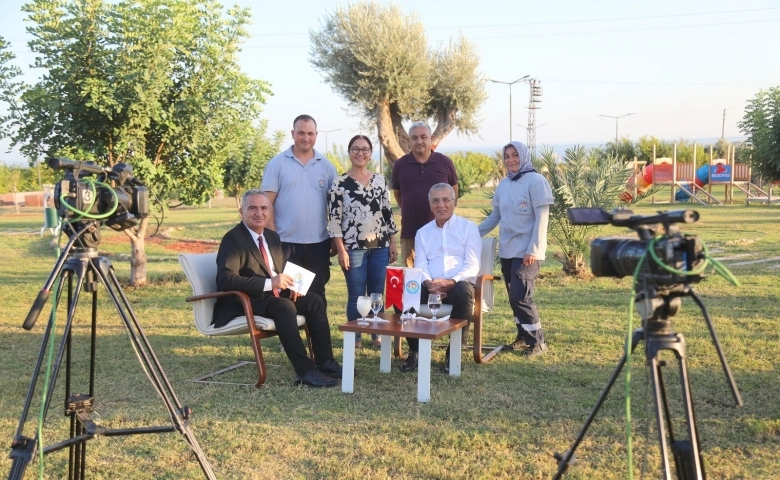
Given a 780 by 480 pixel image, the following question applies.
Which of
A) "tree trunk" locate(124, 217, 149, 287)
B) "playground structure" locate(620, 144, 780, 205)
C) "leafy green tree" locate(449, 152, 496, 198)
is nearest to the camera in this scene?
"tree trunk" locate(124, 217, 149, 287)

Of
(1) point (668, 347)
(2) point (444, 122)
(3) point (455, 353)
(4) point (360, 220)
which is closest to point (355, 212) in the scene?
(4) point (360, 220)

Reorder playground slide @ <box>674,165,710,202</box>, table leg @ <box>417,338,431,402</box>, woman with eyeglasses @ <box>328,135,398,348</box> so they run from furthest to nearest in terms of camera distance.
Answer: playground slide @ <box>674,165,710,202</box>, woman with eyeglasses @ <box>328,135,398,348</box>, table leg @ <box>417,338,431,402</box>

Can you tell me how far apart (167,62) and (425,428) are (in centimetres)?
631

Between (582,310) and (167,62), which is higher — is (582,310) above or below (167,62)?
below

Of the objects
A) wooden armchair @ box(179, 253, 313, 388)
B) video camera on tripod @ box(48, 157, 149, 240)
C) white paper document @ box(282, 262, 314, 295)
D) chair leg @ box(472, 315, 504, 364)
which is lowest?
chair leg @ box(472, 315, 504, 364)

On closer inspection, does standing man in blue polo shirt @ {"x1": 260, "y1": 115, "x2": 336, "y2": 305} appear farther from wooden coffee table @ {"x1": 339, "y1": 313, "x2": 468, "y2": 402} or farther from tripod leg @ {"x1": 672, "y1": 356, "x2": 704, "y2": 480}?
tripod leg @ {"x1": 672, "y1": 356, "x2": 704, "y2": 480}

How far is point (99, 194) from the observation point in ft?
9.35

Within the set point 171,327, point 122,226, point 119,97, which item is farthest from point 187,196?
point 122,226

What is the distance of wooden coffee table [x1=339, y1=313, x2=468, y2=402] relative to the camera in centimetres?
482

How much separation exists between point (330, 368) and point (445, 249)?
4.39 feet

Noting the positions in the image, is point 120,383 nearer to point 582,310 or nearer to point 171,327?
point 171,327

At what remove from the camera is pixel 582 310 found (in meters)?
7.90

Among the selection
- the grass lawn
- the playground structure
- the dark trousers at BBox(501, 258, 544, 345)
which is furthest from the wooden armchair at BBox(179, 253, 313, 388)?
the playground structure

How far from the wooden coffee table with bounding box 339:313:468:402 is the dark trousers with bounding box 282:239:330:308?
2.26 feet
